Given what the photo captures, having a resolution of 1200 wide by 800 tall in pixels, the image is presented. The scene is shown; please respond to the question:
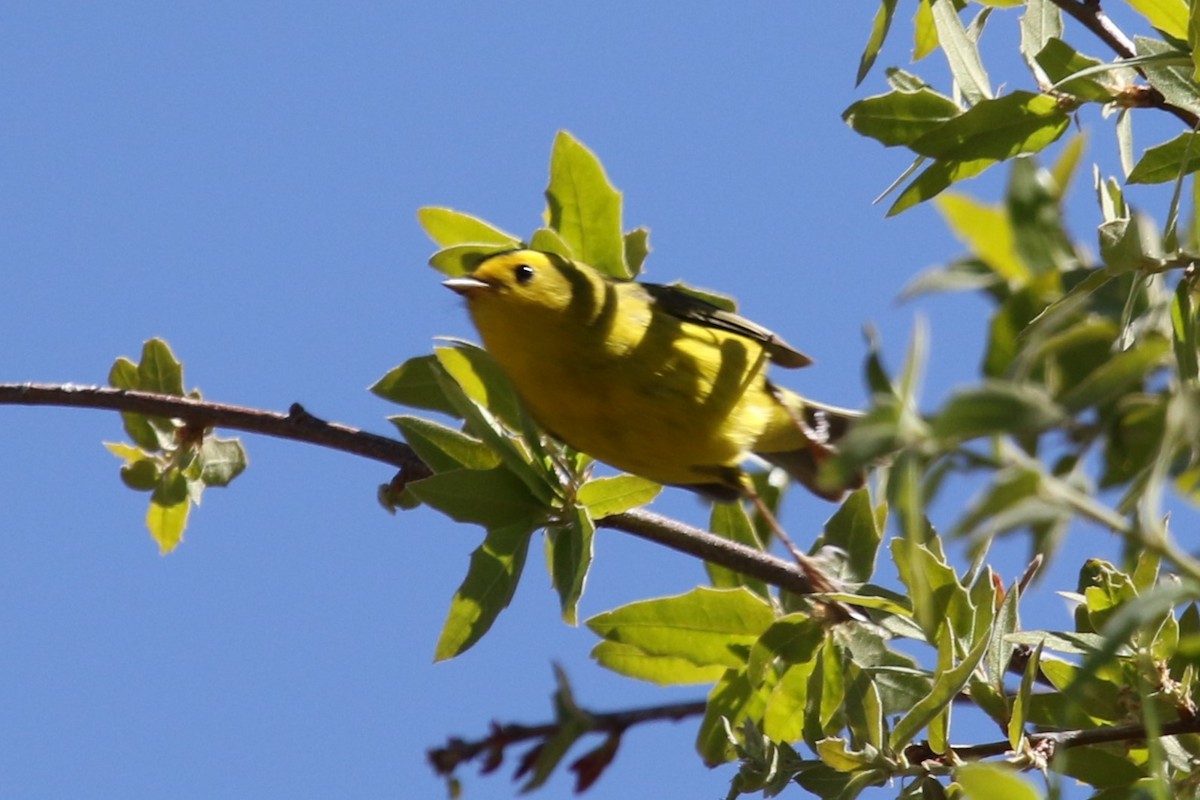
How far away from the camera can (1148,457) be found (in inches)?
53.3

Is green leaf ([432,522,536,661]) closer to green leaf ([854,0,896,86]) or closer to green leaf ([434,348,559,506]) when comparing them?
green leaf ([434,348,559,506])

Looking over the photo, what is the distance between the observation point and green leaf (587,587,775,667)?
280 cm

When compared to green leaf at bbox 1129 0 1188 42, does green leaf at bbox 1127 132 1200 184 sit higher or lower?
lower

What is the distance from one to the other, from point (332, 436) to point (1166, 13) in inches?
70.8

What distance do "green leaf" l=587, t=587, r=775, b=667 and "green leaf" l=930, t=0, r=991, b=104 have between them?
1133 millimetres

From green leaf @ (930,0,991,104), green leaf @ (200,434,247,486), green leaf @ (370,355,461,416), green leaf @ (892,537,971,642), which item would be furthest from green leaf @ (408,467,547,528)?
green leaf @ (930,0,991,104)

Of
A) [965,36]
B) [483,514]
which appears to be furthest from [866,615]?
[965,36]

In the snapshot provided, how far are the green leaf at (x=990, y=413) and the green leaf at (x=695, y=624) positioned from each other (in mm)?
1817

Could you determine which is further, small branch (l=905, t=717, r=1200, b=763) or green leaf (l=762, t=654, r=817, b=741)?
green leaf (l=762, t=654, r=817, b=741)

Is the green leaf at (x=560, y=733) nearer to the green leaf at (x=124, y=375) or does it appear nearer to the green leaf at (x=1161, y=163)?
the green leaf at (x=1161, y=163)

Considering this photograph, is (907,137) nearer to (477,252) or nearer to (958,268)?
(477,252)

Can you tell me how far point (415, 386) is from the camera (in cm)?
329

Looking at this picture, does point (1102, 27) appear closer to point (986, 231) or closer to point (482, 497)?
point (482, 497)

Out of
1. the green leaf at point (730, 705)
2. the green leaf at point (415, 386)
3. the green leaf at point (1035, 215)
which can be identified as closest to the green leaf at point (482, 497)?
the green leaf at point (415, 386)
